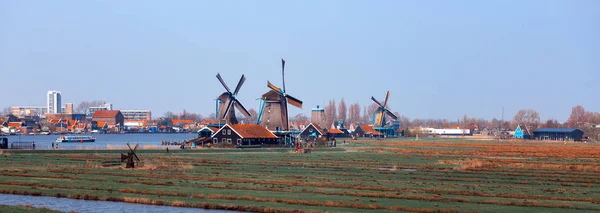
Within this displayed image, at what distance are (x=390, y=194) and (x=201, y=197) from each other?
8.34 meters

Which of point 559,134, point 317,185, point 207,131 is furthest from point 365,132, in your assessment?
point 317,185

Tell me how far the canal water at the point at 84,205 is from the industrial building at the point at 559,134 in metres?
155

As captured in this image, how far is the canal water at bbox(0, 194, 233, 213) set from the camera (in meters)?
31.6

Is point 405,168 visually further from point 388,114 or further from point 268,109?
point 388,114

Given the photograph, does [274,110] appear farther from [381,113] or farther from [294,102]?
[381,113]

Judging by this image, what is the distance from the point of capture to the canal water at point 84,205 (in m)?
31.6

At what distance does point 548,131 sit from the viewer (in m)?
187

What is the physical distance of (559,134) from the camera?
18225 centimetres

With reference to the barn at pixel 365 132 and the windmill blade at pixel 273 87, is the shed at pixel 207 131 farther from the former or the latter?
the barn at pixel 365 132

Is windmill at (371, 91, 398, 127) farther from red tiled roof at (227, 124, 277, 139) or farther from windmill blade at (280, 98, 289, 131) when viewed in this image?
red tiled roof at (227, 124, 277, 139)

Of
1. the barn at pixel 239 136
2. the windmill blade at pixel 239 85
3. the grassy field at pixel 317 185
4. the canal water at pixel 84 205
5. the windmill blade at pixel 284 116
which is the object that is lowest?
the canal water at pixel 84 205

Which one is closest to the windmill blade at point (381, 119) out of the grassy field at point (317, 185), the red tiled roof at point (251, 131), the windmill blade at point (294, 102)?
the windmill blade at point (294, 102)

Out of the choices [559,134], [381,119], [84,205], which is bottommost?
[84,205]

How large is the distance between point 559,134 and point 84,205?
16386 cm
